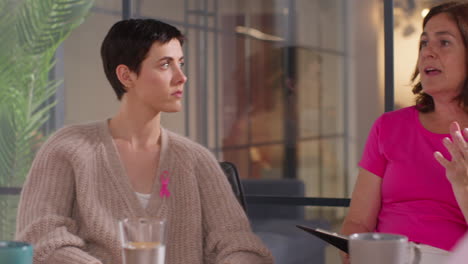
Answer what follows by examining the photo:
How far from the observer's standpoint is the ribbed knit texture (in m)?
1.67

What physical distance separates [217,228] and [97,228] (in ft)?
0.94

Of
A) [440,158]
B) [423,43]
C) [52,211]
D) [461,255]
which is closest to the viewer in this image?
[461,255]

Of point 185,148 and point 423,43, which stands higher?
point 423,43

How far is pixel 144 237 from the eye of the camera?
1.16 metres

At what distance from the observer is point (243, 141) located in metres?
9.84

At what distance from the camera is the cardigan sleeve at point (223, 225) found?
1.64m

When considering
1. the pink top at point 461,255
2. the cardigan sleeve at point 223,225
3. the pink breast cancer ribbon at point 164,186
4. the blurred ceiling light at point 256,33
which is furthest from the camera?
the blurred ceiling light at point 256,33

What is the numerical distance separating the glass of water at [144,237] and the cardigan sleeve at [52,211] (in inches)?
17.1

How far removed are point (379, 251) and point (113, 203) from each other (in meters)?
0.87

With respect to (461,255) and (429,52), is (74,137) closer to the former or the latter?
(429,52)

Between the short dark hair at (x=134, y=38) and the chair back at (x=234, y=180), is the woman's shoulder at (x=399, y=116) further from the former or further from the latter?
the short dark hair at (x=134, y=38)

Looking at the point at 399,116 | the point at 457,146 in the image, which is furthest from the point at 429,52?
the point at 457,146

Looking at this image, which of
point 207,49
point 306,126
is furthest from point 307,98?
point 207,49

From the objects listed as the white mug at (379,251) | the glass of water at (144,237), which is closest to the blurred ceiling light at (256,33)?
the glass of water at (144,237)
